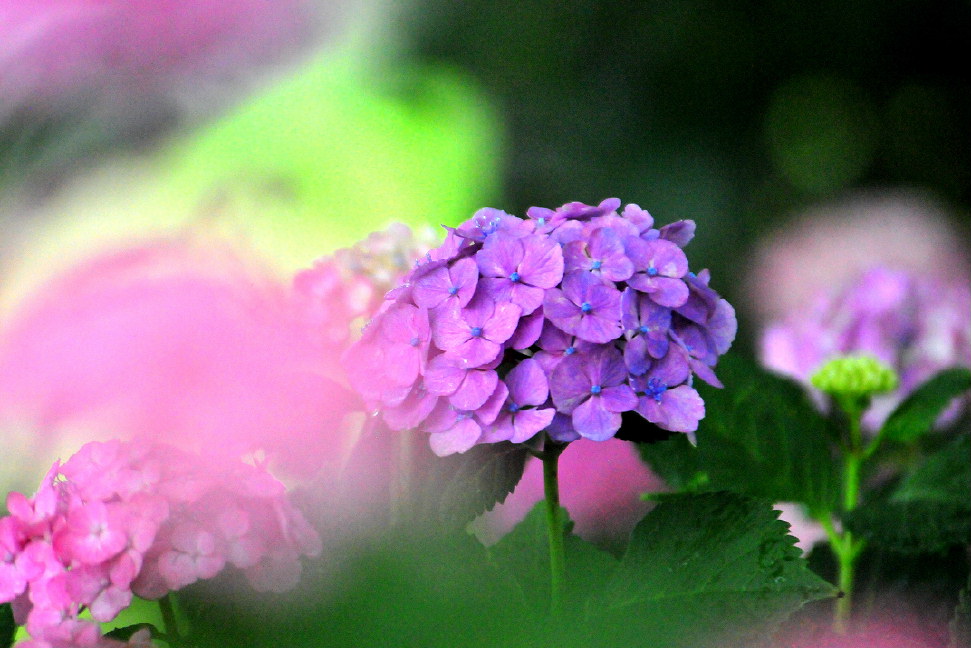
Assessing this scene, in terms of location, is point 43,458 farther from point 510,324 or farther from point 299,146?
point 299,146

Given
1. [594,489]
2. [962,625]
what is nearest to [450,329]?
[962,625]

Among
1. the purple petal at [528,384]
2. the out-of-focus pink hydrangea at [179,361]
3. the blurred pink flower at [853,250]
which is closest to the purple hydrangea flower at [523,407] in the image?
the purple petal at [528,384]

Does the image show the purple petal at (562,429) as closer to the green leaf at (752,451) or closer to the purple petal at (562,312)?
the purple petal at (562,312)

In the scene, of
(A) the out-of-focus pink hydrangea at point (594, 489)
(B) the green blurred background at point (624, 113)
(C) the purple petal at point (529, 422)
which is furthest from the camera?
(B) the green blurred background at point (624, 113)

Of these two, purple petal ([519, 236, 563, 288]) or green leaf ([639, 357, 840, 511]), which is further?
green leaf ([639, 357, 840, 511])

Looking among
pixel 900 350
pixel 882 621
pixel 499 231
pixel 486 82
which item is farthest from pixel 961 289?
pixel 486 82

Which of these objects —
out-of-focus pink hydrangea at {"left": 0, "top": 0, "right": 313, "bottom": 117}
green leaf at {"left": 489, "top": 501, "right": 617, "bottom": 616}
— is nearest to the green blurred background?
out-of-focus pink hydrangea at {"left": 0, "top": 0, "right": 313, "bottom": 117}

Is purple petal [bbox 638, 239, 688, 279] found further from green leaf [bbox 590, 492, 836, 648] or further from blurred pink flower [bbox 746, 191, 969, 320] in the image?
blurred pink flower [bbox 746, 191, 969, 320]
